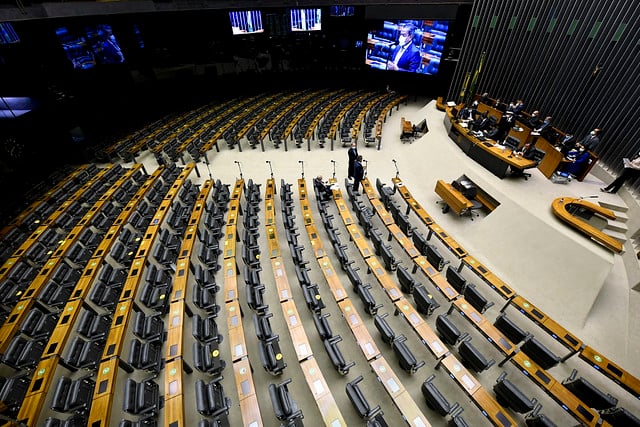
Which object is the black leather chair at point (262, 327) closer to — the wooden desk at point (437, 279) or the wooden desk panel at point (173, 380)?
the wooden desk panel at point (173, 380)

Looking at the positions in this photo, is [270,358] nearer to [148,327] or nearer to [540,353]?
[148,327]

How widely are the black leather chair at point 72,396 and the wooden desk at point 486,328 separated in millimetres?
6743

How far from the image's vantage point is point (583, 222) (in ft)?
23.4

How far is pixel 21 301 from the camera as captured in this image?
19.0 ft

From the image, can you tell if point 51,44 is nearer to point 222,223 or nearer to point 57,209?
point 57,209

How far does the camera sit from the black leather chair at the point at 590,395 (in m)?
4.19

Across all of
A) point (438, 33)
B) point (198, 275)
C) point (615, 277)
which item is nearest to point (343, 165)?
point (198, 275)

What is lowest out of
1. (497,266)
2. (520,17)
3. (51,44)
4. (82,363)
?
(497,266)

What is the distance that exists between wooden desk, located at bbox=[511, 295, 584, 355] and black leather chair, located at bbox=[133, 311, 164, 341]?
285 inches

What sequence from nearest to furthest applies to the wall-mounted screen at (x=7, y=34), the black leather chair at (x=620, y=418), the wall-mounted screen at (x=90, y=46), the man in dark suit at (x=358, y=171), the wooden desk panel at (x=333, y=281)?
the black leather chair at (x=620, y=418)
the wooden desk panel at (x=333, y=281)
the wall-mounted screen at (x=7, y=34)
the man in dark suit at (x=358, y=171)
the wall-mounted screen at (x=90, y=46)

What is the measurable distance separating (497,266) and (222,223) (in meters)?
7.94

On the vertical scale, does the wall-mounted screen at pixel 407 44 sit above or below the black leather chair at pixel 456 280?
above

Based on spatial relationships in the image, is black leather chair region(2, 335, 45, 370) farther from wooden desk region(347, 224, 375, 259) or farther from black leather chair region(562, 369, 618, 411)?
black leather chair region(562, 369, 618, 411)

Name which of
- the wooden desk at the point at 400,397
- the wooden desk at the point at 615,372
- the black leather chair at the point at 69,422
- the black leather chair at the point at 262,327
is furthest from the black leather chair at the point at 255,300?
the wooden desk at the point at 615,372
